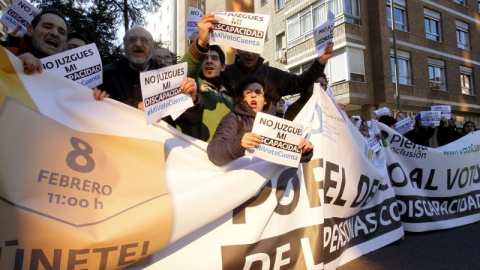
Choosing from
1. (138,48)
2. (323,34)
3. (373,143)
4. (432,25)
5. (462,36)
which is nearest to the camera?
(138,48)

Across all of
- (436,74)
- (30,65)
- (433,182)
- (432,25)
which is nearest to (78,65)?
(30,65)

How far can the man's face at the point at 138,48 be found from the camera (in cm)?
307

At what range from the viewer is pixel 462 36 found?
82.2 feet

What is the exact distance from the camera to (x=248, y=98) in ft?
9.73

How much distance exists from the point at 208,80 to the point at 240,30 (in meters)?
0.92

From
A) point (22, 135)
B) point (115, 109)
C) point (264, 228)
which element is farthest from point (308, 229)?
point (22, 135)

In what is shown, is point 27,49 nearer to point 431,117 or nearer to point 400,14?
point 431,117

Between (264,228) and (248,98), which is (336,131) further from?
(264,228)

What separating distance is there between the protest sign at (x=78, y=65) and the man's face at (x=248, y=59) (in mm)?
1552

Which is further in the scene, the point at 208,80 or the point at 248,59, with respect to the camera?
the point at 248,59

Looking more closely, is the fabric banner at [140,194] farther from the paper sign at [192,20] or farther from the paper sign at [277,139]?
the paper sign at [192,20]

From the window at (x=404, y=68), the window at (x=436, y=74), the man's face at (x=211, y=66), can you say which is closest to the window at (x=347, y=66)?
the window at (x=404, y=68)

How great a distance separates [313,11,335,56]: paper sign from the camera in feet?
11.6

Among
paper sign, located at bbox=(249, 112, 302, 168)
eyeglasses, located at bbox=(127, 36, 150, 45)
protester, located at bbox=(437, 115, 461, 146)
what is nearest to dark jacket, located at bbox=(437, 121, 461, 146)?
protester, located at bbox=(437, 115, 461, 146)
